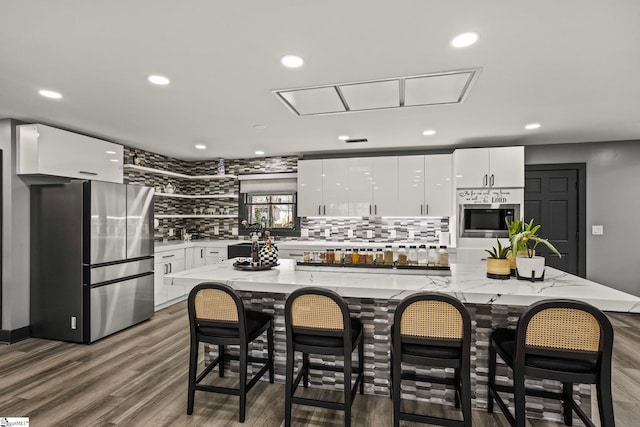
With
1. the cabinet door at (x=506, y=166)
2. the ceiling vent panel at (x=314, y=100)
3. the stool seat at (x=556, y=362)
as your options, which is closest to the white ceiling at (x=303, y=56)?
the ceiling vent panel at (x=314, y=100)

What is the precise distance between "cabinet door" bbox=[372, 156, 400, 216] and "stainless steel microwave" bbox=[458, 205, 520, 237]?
3.14 feet

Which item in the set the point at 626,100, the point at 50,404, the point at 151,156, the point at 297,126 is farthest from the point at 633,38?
the point at 151,156

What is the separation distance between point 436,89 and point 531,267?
1531mm

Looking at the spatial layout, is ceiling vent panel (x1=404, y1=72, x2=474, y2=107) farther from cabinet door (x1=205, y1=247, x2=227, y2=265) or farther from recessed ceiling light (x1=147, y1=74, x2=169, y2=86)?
cabinet door (x1=205, y1=247, x2=227, y2=265)

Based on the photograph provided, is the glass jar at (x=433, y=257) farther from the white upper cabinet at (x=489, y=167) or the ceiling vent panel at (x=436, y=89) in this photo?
the white upper cabinet at (x=489, y=167)

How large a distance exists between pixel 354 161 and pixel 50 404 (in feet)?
14.5

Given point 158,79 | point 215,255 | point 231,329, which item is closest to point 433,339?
point 231,329

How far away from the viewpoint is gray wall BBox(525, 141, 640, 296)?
4.71m

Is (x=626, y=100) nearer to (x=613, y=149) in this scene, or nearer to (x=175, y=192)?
(x=613, y=149)

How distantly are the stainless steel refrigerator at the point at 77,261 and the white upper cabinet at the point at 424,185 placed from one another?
3.86 metres

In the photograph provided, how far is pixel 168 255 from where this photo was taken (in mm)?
5051

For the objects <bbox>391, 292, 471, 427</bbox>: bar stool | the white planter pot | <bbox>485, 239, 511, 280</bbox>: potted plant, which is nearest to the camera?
<bbox>391, 292, 471, 427</bbox>: bar stool

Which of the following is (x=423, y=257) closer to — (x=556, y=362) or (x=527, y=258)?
(x=527, y=258)

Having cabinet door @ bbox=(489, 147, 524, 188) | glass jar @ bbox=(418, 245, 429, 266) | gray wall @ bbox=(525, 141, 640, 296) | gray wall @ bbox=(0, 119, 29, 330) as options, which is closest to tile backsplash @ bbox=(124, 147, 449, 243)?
cabinet door @ bbox=(489, 147, 524, 188)
